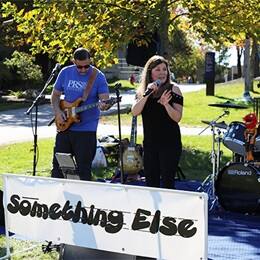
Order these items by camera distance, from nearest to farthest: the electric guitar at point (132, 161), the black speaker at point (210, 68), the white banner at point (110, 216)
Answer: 1. the white banner at point (110, 216)
2. the electric guitar at point (132, 161)
3. the black speaker at point (210, 68)

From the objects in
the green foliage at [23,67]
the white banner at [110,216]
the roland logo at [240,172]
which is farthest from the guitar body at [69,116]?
the green foliage at [23,67]

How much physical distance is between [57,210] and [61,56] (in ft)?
19.9

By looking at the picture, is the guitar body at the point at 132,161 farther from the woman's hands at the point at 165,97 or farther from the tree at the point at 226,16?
the woman's hands at the point at 165,97

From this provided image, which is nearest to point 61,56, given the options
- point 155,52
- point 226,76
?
point 155,52

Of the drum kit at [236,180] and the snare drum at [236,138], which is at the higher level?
the snare drum at [236,138]

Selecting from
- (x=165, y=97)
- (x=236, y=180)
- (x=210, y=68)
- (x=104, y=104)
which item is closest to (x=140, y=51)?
(x=236, y=180)

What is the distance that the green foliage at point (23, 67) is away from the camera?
25.9 m

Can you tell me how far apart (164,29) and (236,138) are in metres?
3.73

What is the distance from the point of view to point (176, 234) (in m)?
3.77

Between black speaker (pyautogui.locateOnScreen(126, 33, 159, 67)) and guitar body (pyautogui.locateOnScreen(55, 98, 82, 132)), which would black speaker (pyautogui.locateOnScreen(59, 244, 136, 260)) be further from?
black speaker (pyautogui.locateOnScreen(126, 33, 159, 67))

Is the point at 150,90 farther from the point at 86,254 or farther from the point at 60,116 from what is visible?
the point at 86,254

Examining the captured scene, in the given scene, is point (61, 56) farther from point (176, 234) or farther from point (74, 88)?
point (176, 234)

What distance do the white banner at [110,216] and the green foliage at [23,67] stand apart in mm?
22069

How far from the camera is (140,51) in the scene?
33.1ft
